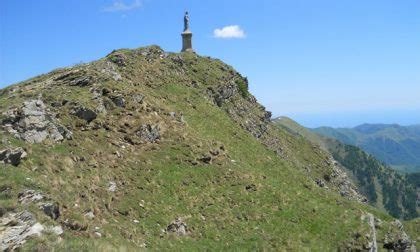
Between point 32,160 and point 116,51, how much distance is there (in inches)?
1277

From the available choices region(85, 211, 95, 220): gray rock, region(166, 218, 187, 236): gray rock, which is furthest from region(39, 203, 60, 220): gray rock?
region(166, 218, 187, 236): gray rock

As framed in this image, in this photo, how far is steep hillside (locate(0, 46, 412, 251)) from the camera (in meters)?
24.4

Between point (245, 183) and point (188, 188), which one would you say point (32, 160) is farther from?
point (245, 183)

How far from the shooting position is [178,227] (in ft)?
99.8

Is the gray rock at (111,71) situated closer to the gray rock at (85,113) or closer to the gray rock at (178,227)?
the gray rock at (85,113)

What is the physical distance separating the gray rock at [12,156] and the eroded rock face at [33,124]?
3.01 meters

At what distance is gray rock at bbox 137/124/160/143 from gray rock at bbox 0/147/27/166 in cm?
1289

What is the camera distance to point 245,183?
126 feet

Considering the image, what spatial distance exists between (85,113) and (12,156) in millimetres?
10646

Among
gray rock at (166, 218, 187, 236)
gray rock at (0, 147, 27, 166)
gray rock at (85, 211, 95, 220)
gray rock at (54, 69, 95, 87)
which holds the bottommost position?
gray rock at (166, 218, 187, 236)

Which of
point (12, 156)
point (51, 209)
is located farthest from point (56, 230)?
point (12, 156)

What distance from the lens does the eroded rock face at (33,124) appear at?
30297 mm

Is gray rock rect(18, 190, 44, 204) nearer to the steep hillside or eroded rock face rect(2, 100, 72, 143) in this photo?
the steep hillside

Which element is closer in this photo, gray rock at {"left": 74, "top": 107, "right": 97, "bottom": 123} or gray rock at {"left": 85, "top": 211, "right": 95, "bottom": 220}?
gray rock at {"left": 85, "top": 211, "right": 95, "bottom": 220}
